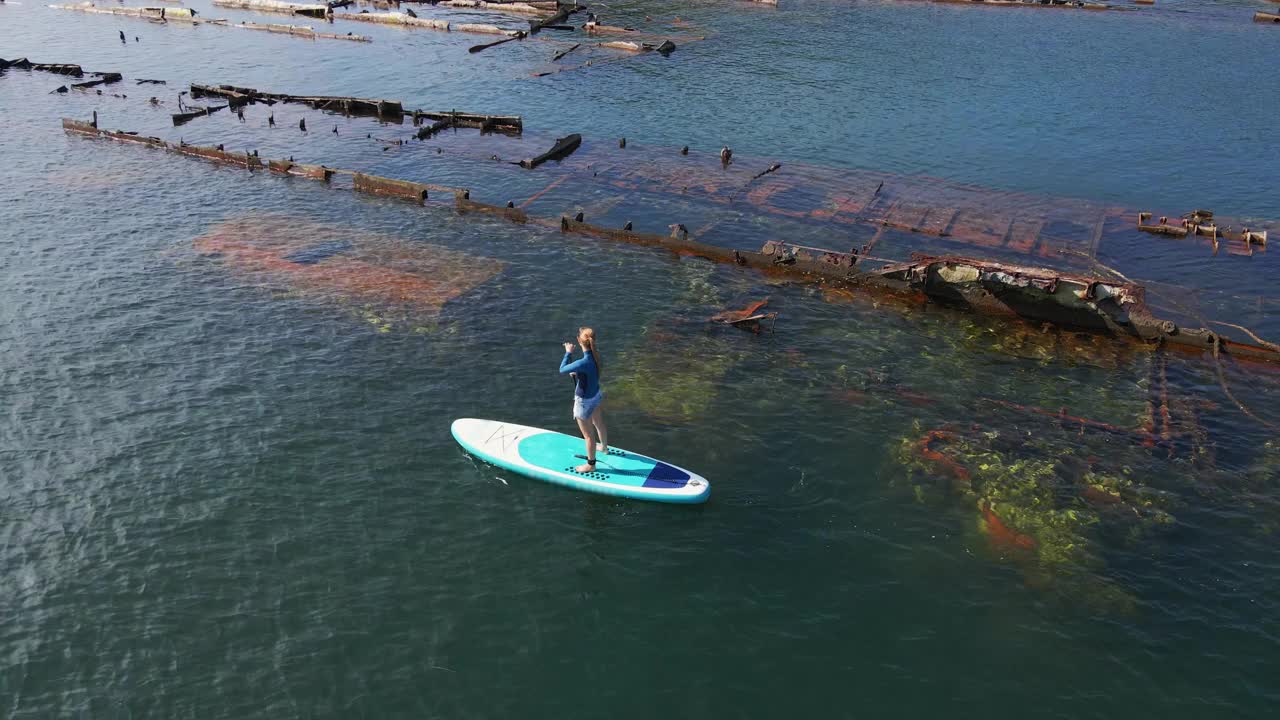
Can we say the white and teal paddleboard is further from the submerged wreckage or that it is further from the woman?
the submerged wreckage

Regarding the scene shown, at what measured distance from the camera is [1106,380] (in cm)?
2989

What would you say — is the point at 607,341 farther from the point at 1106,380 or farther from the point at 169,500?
the point at 1106,380

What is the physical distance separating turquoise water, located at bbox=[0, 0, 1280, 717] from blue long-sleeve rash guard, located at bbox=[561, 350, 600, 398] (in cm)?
338

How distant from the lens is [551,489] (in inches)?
965

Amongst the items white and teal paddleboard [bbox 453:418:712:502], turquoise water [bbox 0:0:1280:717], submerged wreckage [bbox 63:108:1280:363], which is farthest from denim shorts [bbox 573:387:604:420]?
submerged wreckage [bbox 63:108:1280:363]

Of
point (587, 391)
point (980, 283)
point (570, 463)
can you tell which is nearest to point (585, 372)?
point (587, 391)

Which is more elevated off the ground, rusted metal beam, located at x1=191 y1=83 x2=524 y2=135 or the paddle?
the paddle

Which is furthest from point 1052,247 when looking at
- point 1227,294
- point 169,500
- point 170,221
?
point 170,221

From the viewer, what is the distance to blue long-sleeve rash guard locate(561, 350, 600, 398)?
22531mm

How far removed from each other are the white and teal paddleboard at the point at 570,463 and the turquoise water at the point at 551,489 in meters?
0.58

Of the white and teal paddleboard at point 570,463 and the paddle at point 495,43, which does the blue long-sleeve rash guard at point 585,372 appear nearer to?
the white and teal paddleboard at point 570,463

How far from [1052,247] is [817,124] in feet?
86.1

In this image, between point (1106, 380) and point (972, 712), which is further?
point (1106, 380)

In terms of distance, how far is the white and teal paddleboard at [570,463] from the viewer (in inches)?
926
